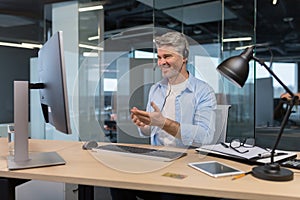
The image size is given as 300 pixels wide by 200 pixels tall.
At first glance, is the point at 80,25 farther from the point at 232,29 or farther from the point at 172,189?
the point at 172,189

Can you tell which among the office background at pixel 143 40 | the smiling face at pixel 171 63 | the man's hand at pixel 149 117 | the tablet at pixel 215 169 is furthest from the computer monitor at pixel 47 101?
the office background at pixel 143 40

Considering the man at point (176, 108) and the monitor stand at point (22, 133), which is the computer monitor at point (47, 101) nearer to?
the monitor stand at point (22, 133)

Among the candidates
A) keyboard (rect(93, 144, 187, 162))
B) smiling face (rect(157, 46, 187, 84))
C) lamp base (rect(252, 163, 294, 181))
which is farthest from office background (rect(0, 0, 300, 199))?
lamp base (rect(252, 163, 294, 181))

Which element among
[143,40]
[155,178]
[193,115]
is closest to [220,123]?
[193,115]

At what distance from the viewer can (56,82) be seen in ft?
3.75

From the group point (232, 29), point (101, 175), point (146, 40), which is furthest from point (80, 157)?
point (232, 29)

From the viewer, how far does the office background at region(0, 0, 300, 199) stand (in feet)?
10.00

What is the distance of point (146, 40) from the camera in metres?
2.83

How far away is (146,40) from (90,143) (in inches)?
57.1

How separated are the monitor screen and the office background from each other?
1176mm

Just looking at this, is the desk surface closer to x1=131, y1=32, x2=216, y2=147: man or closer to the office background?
x1=131, y1=32, x2=216, y2=147: man

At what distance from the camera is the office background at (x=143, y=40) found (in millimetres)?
3047

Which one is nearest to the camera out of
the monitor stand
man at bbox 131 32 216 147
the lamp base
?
the lamp base

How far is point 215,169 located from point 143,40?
1873mm
